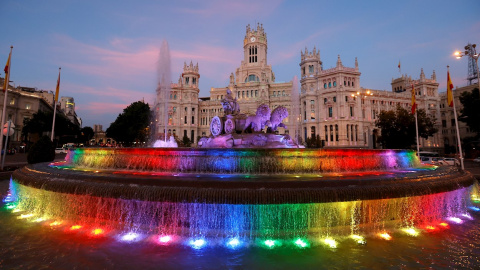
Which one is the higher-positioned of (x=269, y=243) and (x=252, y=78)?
(x=252, y=78)

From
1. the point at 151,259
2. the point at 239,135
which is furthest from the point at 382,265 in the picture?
the point at 239,135

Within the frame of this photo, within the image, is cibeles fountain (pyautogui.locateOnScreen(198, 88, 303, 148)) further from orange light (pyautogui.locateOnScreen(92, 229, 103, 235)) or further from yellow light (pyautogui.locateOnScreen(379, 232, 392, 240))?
orange light (pyautogui.locateOnScreen(92, 229, 103, 235))

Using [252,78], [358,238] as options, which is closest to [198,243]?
[358,238]

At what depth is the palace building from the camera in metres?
62.5

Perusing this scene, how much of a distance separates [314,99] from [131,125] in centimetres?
4732

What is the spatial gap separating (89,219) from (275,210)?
5.46 metres

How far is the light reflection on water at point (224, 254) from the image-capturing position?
4820 mm

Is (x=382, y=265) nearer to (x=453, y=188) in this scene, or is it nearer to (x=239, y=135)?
(x=453, y=188)

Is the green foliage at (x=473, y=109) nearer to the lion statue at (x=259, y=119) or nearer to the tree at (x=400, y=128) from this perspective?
the tree at (x=400, y=128)

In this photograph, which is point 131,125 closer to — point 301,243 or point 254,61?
point 254,61

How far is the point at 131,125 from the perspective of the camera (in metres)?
52.3

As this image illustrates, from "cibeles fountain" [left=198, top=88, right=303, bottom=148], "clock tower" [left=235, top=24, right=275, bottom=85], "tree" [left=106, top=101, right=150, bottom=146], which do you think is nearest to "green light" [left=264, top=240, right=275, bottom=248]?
"cibeles fountain" [left=198, top=88, right=303, bottom=148]

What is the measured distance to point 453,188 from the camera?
25.0 feet

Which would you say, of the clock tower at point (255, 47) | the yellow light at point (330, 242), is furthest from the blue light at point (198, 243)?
the clock tower at point (255, 47)
